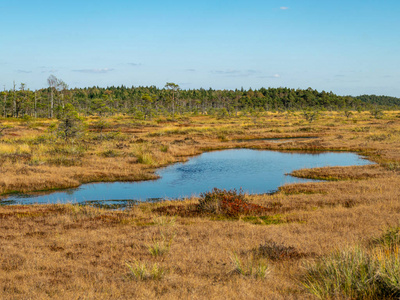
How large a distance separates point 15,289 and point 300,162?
31669 mm

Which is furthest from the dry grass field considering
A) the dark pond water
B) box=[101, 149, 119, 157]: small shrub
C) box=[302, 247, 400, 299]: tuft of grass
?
box=[101, 149, 119, 157]: small shrub

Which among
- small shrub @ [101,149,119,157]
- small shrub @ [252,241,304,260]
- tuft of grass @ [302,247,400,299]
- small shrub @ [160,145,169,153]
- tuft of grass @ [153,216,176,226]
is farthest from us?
small shrub @ [160,145,169,153]

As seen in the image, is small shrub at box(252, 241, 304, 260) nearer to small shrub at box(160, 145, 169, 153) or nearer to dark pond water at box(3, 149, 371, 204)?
dark pond water at box(3, 149, 371, 204)

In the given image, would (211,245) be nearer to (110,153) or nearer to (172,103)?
(110,153)

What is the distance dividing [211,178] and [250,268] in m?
20.2

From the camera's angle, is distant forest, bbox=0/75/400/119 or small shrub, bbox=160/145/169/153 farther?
distant forest, bbox=0/75/400/119

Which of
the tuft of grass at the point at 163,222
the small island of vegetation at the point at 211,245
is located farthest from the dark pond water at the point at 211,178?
the tuft of grass at the point at 163,222

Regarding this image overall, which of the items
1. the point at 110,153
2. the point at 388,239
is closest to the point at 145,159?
the point at 110,153

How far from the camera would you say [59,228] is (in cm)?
1305

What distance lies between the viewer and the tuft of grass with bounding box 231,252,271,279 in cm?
798

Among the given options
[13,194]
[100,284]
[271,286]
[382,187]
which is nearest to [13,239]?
[100,284]

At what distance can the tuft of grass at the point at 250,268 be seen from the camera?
7980mm

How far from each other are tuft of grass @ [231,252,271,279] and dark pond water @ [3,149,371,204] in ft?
42.1

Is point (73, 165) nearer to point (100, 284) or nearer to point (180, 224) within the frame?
point (180, 224)
